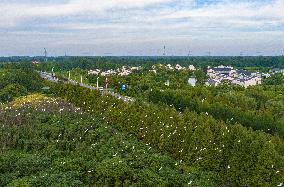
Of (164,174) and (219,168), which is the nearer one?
(164,174)

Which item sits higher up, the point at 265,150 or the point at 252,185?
the point at 265,150

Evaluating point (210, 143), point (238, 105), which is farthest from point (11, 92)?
point (210, 143)

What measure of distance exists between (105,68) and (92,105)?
8639 centimetres

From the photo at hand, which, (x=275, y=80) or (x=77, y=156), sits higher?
(x=275, y=80)

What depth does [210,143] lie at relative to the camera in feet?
82.7

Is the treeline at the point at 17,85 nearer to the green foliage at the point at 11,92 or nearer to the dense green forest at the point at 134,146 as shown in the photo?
the green foliage at the point at 11,92

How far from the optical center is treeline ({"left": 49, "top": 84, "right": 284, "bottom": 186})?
21.8m

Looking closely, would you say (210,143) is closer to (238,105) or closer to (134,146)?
(134,146)

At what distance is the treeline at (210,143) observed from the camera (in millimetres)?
21797

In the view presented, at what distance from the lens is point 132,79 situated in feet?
254

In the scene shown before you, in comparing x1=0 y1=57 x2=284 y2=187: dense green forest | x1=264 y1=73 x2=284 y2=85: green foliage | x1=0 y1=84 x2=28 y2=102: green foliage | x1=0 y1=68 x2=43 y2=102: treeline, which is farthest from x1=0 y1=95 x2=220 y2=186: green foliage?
x1=264 y1=73 x2=284 y2=85: green foliage

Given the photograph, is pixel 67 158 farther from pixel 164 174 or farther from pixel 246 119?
pixel 246 119

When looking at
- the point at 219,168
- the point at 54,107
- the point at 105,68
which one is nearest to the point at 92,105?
the point at 54,107

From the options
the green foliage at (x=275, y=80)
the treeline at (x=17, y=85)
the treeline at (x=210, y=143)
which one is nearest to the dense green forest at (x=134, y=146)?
the treeline at (x=210, y=143)
